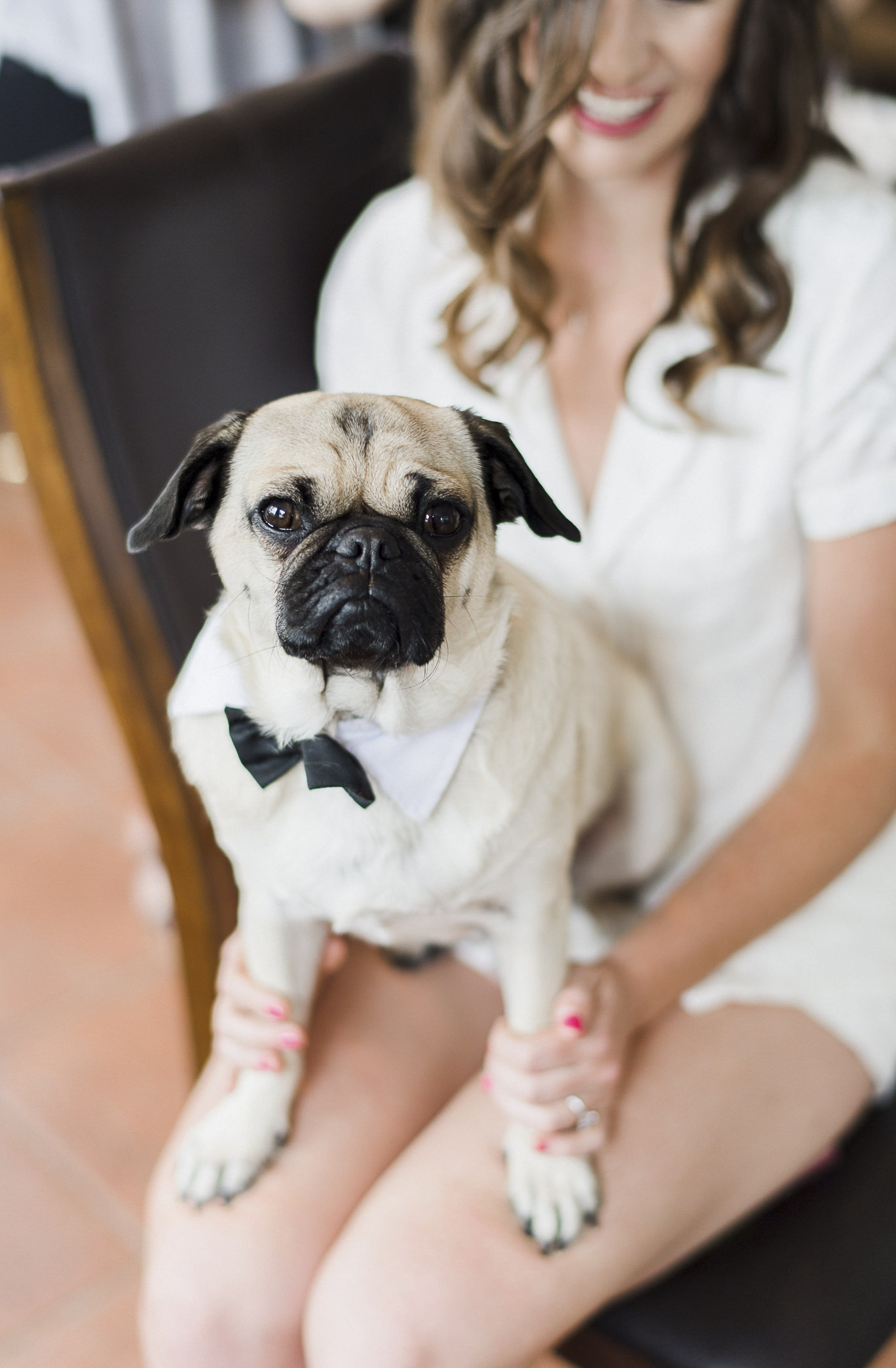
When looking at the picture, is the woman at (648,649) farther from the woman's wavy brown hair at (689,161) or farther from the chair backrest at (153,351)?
the chair backrest at (153,351)

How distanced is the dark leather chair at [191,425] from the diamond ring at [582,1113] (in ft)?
0.49

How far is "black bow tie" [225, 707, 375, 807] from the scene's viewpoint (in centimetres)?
84

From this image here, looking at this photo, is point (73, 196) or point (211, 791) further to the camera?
point (73, 196)

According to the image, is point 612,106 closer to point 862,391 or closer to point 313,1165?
point 862,391

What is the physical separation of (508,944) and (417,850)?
0.50 feet

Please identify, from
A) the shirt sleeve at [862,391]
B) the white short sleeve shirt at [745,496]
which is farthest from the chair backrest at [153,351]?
the shirt sleeve at [862,391]

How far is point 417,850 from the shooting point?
0.89m

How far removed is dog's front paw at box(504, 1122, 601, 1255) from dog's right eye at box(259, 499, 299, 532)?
0.55 meters

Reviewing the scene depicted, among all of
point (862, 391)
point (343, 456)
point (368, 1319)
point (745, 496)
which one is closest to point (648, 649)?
point (745, 496)

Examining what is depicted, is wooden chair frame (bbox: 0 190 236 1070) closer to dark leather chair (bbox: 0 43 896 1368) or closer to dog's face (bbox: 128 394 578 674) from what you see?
dark leather chair (bbox: 0 43 896 1368)

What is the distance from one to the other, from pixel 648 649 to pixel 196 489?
57 centimetres

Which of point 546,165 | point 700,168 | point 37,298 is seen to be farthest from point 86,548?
point 700,168

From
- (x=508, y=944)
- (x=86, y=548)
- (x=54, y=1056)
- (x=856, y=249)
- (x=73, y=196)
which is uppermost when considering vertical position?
(x=73, y=196)

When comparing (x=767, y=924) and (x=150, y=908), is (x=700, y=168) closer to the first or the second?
(x=767, y=924)
